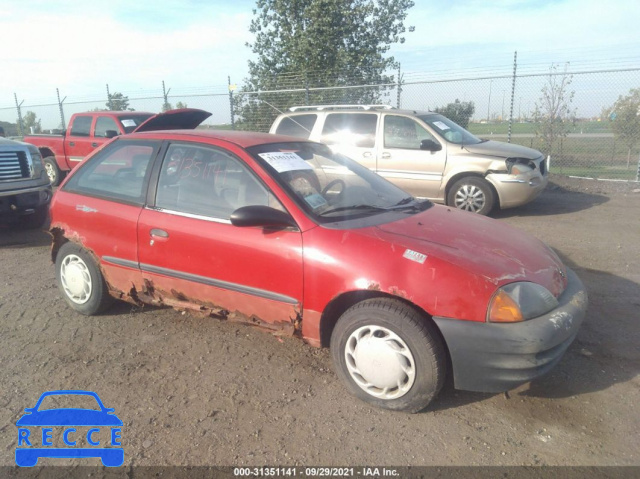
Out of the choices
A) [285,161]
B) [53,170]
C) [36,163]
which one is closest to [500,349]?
[285,161]

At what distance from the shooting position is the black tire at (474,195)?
7.86m

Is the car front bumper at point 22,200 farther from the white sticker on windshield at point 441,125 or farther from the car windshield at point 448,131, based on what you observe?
the white sticker on windshield at point 441,125

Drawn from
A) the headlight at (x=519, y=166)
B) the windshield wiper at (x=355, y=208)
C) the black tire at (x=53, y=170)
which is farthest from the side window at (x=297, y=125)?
the black tire at (x=53, y=170)

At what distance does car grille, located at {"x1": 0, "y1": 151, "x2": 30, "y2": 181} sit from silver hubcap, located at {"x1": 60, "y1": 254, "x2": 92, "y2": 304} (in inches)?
135

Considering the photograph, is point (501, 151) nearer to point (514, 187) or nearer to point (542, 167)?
point (514, 187)

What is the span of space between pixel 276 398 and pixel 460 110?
1133cm

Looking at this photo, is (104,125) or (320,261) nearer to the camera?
(320,261)

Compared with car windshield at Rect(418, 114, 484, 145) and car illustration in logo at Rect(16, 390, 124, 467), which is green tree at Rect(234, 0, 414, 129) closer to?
car windshield at Rect(418, 114, 484, 145)

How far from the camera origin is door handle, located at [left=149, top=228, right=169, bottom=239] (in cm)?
351

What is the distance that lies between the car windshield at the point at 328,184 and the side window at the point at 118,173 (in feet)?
3.20

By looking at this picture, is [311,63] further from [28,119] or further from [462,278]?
[462,278]

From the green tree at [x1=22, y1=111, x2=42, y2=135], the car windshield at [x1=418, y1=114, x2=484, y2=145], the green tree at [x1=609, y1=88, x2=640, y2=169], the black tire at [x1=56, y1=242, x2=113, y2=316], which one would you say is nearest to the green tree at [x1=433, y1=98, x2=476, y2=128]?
the green tree at [x1=609, y1=88, x2=640, y2=169]

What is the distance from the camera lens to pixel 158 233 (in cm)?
355

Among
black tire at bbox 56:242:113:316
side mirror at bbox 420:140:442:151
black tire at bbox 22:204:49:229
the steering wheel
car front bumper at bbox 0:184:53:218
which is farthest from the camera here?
side mirror at bbox 420:140:442:151
